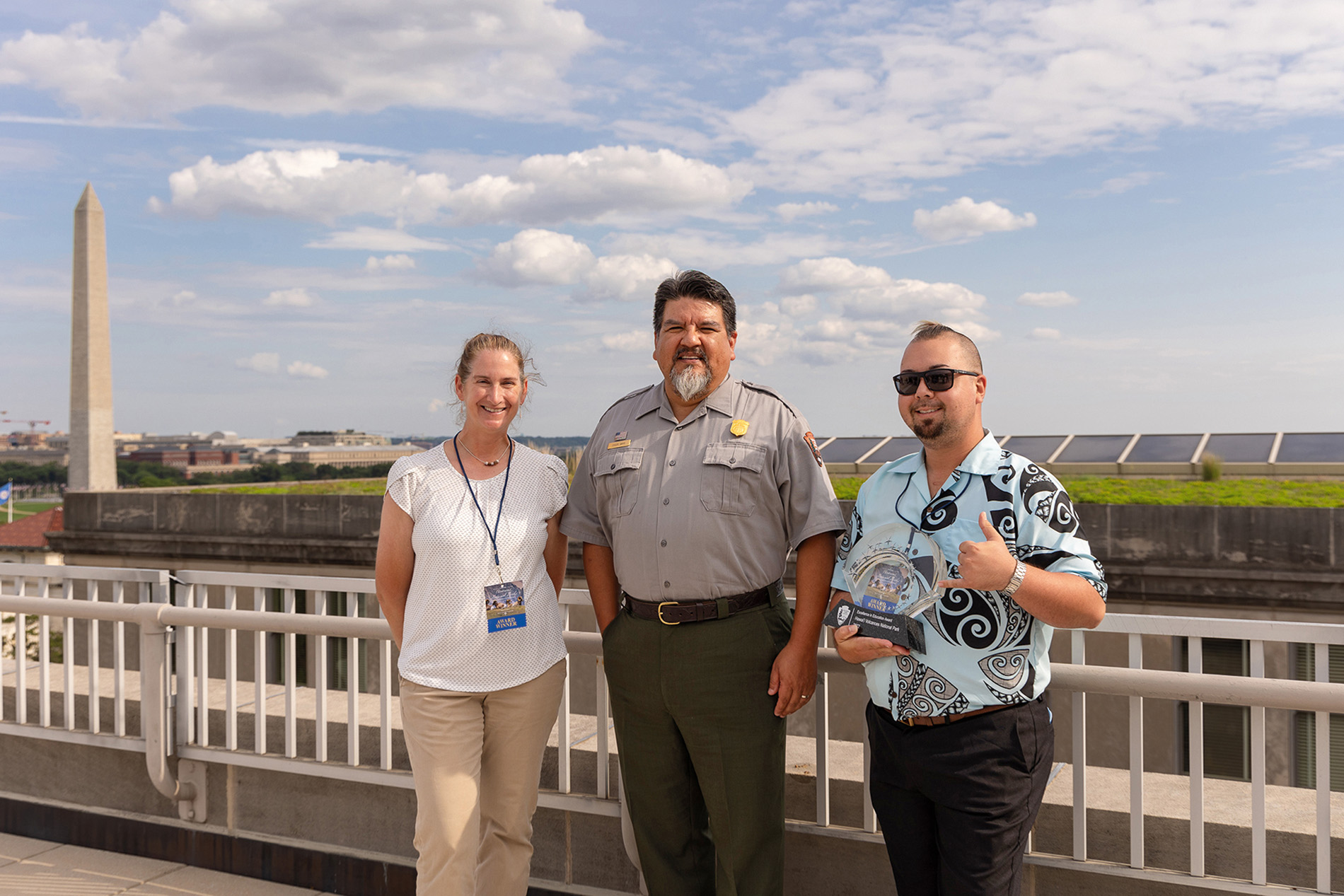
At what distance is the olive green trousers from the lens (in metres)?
2.57

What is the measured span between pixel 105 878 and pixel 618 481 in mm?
3012

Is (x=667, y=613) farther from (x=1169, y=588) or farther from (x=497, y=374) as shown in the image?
(x=1169, y=588)

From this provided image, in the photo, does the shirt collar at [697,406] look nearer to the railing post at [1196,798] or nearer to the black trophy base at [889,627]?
the black trophy base at [889,627]

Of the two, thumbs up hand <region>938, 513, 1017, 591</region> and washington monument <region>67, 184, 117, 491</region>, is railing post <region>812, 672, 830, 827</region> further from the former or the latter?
washington monument <region>67, 184, 117, 491</region>

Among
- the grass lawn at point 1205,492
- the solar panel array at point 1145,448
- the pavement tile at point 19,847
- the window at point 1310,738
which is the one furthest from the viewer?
the solar panel array at point 1145,448

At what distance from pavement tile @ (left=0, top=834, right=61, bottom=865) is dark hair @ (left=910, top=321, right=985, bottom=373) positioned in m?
4.42

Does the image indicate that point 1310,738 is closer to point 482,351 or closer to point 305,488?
point 482,351

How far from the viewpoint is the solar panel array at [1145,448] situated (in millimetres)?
15266

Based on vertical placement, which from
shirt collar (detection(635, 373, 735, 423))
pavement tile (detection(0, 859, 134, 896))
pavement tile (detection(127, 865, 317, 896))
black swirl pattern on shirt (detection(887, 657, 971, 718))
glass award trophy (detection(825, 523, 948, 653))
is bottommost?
pavement tile (detection(127, 865, 317, 896))

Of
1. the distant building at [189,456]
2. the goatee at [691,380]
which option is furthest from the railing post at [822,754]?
the distant building at [189,456]

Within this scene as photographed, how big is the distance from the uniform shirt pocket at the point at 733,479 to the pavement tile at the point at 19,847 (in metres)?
3.68

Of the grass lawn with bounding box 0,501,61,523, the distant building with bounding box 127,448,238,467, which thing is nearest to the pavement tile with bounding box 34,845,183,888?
the distant building with bounding box 127,448,238,467

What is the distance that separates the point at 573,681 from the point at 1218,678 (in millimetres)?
7944

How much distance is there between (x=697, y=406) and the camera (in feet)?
9.12
